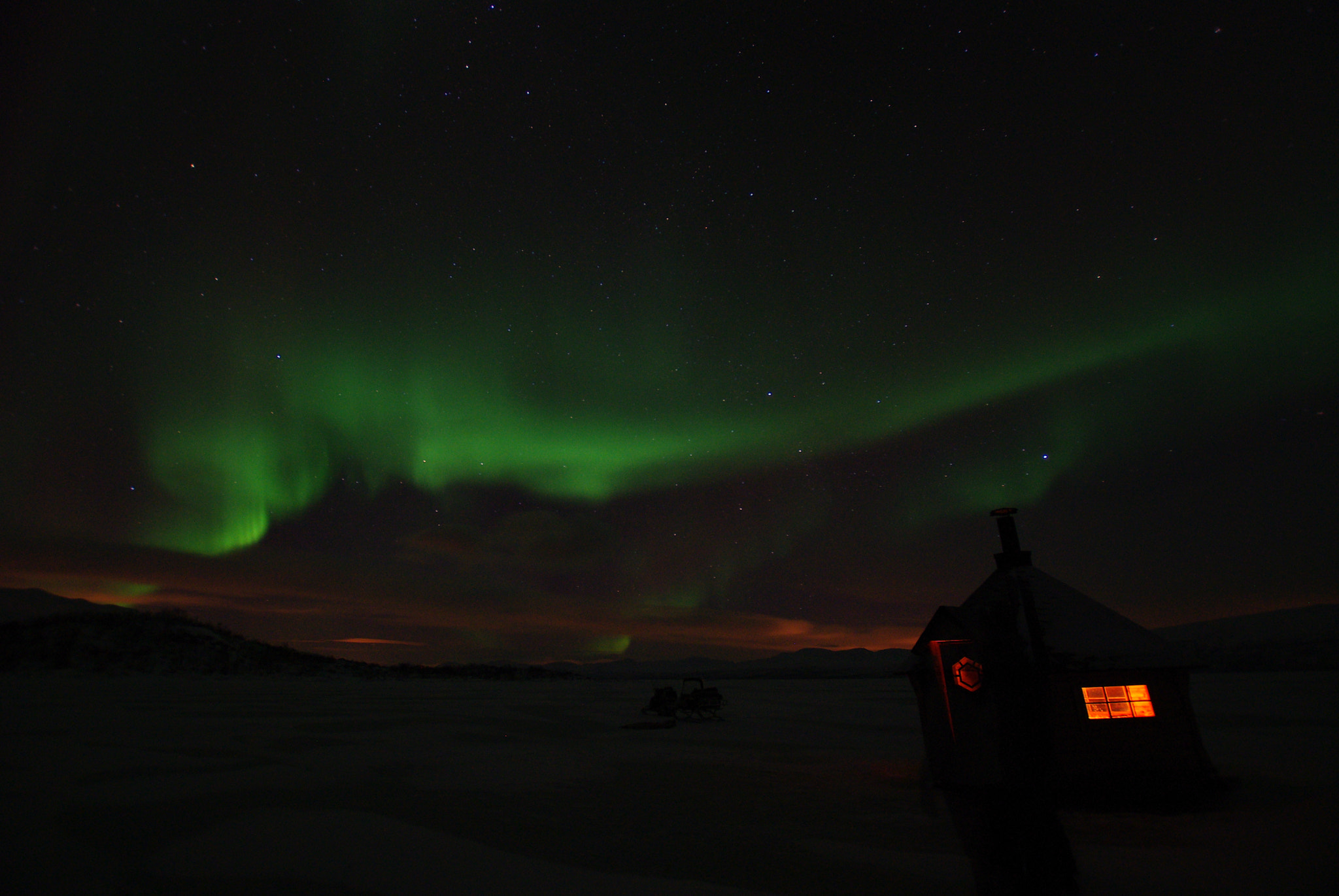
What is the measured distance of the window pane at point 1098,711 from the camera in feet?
35.9

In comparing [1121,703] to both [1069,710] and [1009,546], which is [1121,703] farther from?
[1009,546]

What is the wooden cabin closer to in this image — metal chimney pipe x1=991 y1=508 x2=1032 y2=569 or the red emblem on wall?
the red emblem on wall

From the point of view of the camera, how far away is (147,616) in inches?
2122

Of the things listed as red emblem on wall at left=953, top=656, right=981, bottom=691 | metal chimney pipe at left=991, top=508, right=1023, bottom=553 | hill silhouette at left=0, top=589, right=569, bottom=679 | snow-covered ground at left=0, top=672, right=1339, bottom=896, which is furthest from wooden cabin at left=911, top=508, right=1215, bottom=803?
hill silhouette at left=0, top=589, right=569, bottom=679

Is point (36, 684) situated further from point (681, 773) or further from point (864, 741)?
point (864, 741)

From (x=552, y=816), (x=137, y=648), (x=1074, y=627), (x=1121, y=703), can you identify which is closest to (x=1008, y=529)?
(x=1074, y=627)

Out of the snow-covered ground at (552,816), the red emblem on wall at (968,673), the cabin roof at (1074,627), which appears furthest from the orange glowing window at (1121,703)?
the red emblem on wall at (968,673)

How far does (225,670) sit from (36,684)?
15.3 meters

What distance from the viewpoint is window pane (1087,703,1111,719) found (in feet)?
35.9

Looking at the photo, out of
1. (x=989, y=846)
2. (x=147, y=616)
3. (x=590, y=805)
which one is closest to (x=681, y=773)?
(x=590, y=805)

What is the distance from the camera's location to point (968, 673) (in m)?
11.2

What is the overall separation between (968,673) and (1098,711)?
2227 millimetres

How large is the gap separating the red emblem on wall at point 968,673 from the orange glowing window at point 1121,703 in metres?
1.88

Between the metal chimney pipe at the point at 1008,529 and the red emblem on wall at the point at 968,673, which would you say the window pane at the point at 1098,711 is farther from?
the metal chimney pipe at the point at 1008,529
